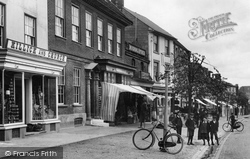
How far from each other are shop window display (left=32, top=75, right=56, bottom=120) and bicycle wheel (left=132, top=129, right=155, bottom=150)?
5600 mm

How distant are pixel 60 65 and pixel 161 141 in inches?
284

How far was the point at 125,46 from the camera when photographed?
30.5 m

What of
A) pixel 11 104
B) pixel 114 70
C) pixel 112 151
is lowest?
pixel 112 151

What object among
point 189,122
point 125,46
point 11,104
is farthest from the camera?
point 125,46

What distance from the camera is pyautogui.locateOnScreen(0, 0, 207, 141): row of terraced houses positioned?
14297 millimetres

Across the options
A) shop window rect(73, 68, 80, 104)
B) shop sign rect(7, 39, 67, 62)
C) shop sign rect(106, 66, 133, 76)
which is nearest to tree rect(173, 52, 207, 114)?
shop sign rect(106, 66, 133, 76)

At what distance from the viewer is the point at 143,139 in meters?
12.9

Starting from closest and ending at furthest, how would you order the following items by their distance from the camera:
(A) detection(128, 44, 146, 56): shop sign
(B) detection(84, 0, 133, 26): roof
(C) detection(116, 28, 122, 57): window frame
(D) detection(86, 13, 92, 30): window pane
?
(D) detection(86, 13, 92, 30): window pane → (B) detection(84, 0, 133, 26): roof → (C) detection(116, 28, 122, 57): window frame → (A) detection(128, 44, 146, 56): shop sign

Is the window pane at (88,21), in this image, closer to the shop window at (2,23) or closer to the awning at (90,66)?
the awning at (90,66)

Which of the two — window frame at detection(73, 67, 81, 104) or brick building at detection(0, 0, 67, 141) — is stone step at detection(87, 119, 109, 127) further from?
brick building at detection(0, 0, 67, 141)

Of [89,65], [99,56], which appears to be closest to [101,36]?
[99,56]

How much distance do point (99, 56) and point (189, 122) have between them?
32.9ft

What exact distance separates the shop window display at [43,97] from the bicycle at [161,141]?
5683 mm

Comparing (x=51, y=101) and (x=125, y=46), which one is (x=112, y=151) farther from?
(x=125, y=46)
